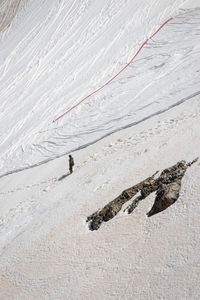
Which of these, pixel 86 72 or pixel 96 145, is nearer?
pixel 96 145

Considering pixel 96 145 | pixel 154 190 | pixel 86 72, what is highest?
pixel 86 72

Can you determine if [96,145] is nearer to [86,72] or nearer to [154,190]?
[154,190]

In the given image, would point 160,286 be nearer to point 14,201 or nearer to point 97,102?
point 14,201

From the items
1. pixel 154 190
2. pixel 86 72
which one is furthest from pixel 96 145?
pixel 86 72

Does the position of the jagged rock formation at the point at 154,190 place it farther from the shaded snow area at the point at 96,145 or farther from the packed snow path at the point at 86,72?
the packed snow path at the point at 86,72

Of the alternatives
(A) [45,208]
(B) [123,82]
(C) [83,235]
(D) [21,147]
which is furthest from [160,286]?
(B) [123,82]
